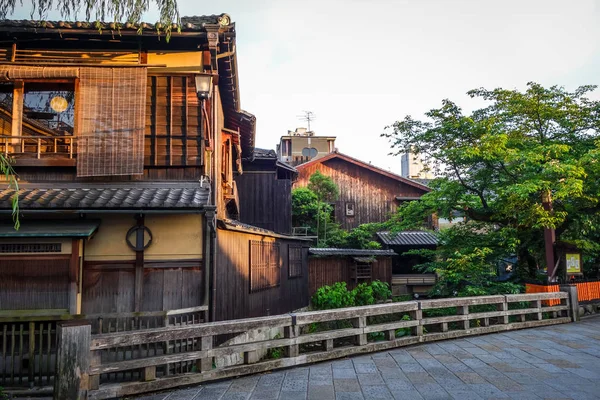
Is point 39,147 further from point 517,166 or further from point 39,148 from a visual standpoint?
point 517,166

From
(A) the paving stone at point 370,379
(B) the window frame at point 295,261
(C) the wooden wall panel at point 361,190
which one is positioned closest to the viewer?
(A) the paving stone at point 370,379

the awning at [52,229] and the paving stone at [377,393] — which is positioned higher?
the awning at [52,229]

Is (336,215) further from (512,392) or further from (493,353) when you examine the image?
(512,392)

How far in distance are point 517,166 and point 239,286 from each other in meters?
8.91

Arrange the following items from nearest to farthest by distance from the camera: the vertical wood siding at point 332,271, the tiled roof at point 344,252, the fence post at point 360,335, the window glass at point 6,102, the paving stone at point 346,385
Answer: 1. the paving stone at point 346,385
2. the fence post at point 360,335
3. the window glass at point 6,102
4. the tiled roof at point 344,252
5. the vertical wood siding at point 332,271

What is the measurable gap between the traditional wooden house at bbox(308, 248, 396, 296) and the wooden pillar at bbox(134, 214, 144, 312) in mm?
11417

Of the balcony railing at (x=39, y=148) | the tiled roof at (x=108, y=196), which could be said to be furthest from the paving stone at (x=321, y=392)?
the balcony railing at (x=39, y=148)

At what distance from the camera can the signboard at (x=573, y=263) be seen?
12555 millimetres

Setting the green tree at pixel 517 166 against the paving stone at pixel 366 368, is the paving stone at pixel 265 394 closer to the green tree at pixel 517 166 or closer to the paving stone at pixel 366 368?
A: the paving stone at pixel 366 368

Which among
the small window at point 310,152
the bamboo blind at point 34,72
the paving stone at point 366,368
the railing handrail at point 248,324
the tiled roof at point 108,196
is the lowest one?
the paving stone at point 366,368

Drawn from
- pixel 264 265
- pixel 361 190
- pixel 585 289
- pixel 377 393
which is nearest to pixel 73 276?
pixel 264 265

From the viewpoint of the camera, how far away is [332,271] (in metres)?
20.1

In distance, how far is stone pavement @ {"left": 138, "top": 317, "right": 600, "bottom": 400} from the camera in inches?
218

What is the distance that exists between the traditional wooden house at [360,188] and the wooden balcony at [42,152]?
18916 mm
